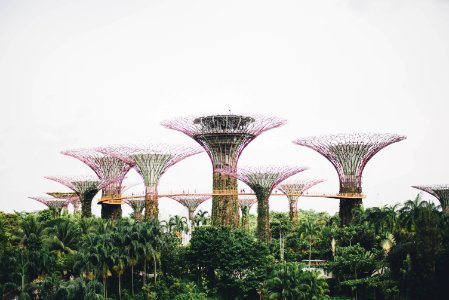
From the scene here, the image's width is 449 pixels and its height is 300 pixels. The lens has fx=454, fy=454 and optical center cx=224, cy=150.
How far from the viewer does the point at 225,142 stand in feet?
117

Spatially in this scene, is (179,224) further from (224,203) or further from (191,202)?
(224,203)

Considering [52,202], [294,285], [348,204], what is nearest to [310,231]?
[348,204]

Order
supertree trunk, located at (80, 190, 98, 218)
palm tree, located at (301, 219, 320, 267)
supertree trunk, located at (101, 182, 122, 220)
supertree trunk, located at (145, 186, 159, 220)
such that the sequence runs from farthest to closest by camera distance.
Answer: supertree trunk, located at (80, 190, 98, 218) → supertree trunk, located at (101, 182, 122, 220) → palm tree, located at (301, 219, 320, 267) → supertree trunk, located at (145, 186, 159, 220)

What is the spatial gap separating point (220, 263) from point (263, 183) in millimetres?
8718

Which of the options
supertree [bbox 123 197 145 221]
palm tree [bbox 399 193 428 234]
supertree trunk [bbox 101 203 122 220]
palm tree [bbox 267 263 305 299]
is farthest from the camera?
supertree [bbox 123 197 145 221]

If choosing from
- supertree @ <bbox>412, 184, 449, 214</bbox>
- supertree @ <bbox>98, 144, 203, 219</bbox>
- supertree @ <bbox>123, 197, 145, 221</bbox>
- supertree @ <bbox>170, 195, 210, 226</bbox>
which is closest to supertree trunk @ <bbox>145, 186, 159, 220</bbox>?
supertree @ <bbox>98, 144, 203, 219</bbox>

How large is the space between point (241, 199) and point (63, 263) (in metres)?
29.3

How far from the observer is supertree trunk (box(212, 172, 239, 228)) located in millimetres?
35750

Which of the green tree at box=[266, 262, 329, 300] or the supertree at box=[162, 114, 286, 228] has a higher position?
the supertree at box=[162, 114, 286, 228]

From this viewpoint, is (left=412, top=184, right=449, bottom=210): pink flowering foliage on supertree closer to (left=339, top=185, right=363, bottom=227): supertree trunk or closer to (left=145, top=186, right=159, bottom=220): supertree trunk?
(left=339, top=185, right=363, bottom=227): supertree trunk

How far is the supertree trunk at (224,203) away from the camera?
117 ft

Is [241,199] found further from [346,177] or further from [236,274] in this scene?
[236,274]

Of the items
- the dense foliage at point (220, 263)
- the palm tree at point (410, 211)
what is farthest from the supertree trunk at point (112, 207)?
the palm tree at point (410, 211)

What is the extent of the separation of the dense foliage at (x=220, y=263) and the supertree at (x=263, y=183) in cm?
414
